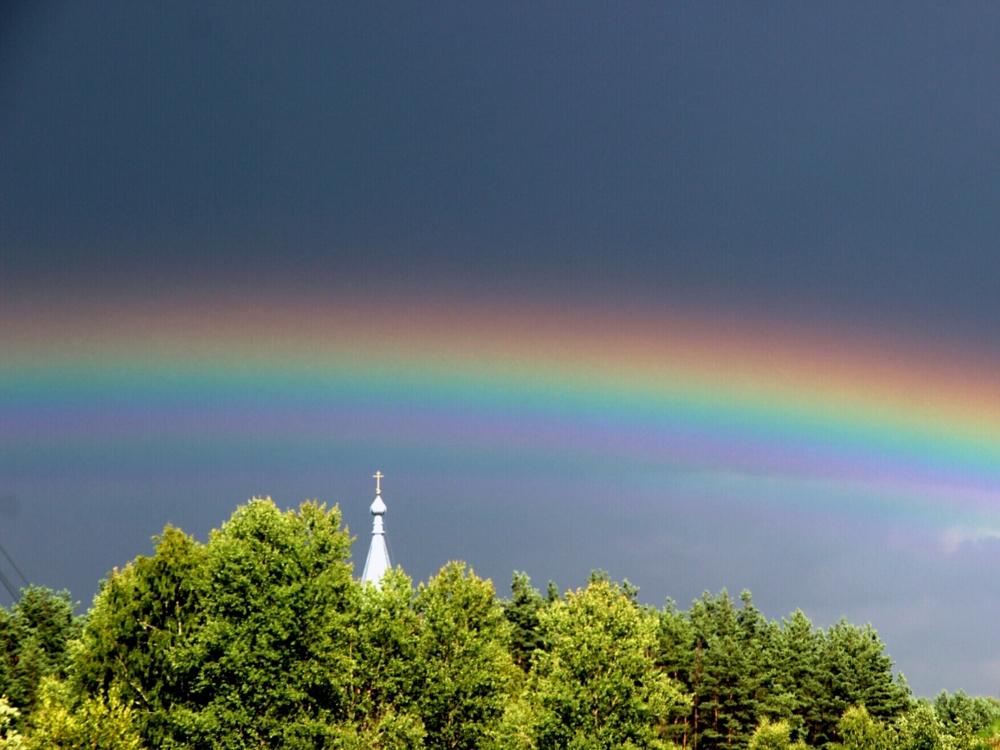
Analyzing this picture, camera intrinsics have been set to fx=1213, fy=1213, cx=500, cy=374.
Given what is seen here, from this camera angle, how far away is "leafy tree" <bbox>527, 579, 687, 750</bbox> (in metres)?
60.8

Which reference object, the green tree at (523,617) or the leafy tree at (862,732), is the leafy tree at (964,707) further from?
the green tree at (523,617)

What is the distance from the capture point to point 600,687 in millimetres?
61219

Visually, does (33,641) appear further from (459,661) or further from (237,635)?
(459,661)

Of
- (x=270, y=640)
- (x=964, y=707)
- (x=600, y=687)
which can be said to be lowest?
(x=600, y=687)

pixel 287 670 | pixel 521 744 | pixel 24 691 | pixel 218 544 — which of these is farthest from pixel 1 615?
pixel 521 744

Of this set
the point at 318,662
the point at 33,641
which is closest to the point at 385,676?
the point at 318,662

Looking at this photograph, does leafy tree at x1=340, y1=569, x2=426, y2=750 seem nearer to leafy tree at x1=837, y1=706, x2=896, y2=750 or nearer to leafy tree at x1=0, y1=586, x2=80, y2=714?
leafy tree at x1=0, y1=586, x2=80, y2=714

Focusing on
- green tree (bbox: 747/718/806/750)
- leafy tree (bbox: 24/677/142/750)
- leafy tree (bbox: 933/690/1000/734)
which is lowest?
leafy tree (bbox: 24/677/142/750)

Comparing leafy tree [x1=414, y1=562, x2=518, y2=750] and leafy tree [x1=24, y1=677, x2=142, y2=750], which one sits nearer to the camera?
leafy tree [x1=24, y1=677, x2=142, y2=750]

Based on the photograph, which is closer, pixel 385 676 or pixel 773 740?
pixel 385 676

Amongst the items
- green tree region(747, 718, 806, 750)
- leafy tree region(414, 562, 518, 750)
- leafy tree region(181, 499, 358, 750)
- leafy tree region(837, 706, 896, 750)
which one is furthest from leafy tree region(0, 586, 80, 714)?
leafy tree region(837, 706, 896, 750)

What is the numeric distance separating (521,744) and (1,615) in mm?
54494

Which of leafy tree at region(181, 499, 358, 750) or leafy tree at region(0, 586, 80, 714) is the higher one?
leafy tree at region(0, 586, 80, 714)

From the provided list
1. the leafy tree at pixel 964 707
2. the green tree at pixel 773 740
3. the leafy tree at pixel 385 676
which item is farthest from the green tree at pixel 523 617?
the leafy tree at pixel 385 676
